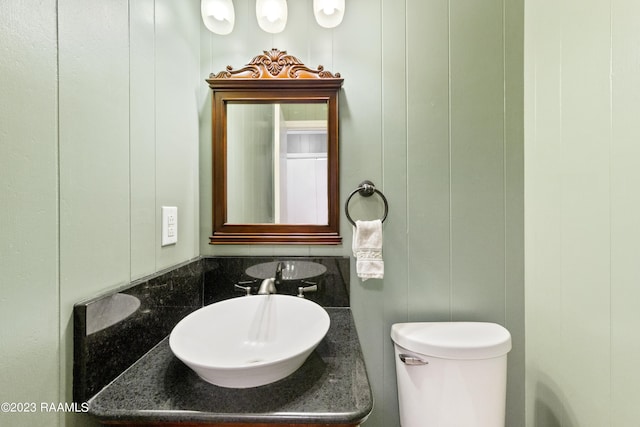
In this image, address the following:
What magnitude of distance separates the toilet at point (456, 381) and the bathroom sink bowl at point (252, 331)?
395mm

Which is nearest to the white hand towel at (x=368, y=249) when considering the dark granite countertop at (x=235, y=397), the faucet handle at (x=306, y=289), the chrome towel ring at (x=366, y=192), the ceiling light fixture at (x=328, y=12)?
the chrome towel ring at (x=366, y=192)

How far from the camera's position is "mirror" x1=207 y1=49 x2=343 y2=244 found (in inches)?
40.3

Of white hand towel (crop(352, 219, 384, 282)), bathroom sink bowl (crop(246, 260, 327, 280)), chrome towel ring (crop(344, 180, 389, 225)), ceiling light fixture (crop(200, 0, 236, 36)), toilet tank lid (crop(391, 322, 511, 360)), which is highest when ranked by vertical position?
ceiling light fixture (crop(200, 0, 236, 36))

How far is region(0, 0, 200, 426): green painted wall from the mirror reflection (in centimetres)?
30

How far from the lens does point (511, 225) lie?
1.03 metres

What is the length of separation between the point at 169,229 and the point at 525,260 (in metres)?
1.35

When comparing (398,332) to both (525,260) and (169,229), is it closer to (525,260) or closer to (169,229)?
(525,260)

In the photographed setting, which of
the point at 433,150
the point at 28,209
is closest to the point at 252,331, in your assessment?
the point at 28,209

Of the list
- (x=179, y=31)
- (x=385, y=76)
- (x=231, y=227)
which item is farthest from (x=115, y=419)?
(x=385, y=76)

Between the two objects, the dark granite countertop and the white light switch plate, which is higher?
the white light switch plate

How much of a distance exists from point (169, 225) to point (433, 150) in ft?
3.34

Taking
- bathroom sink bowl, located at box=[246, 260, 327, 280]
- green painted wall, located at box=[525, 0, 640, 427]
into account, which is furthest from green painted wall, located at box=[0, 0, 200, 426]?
green painted wall, located at box=[525, 0, 640, 427]

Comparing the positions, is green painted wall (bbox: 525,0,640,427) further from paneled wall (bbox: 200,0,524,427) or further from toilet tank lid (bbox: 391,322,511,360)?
toilet tank lid (bbox: 391,322,511,360)

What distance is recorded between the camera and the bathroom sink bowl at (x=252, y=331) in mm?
642
